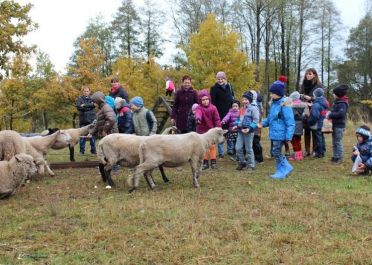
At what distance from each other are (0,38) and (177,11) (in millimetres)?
37004

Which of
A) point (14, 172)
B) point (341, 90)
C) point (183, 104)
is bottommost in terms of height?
point (14, 172)

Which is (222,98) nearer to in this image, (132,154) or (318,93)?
(318,93)

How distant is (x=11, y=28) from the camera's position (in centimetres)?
1662

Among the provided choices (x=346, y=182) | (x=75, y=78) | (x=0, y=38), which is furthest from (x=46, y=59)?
(x=346, y=182)

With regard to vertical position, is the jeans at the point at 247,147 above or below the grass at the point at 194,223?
above

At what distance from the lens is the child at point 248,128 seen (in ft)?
33.6

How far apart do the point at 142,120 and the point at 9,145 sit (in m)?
3.02

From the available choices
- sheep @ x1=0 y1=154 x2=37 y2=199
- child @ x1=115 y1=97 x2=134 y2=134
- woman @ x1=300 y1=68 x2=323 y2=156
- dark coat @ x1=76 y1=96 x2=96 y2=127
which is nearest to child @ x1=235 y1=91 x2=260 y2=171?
woman @ x1=300 y1=68 x2=323 y2=156

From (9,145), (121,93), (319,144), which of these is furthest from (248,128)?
(9,145)

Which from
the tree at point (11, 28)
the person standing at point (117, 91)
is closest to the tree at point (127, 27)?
the tree at point (11, 28)

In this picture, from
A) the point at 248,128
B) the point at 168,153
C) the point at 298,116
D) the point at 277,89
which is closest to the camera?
the point at 168,153

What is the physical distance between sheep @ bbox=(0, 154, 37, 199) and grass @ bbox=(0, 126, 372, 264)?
0.75 ft

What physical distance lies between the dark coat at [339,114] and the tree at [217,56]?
22485 millimetres

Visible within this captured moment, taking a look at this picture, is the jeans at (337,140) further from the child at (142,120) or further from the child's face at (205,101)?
the child at (142,120)
